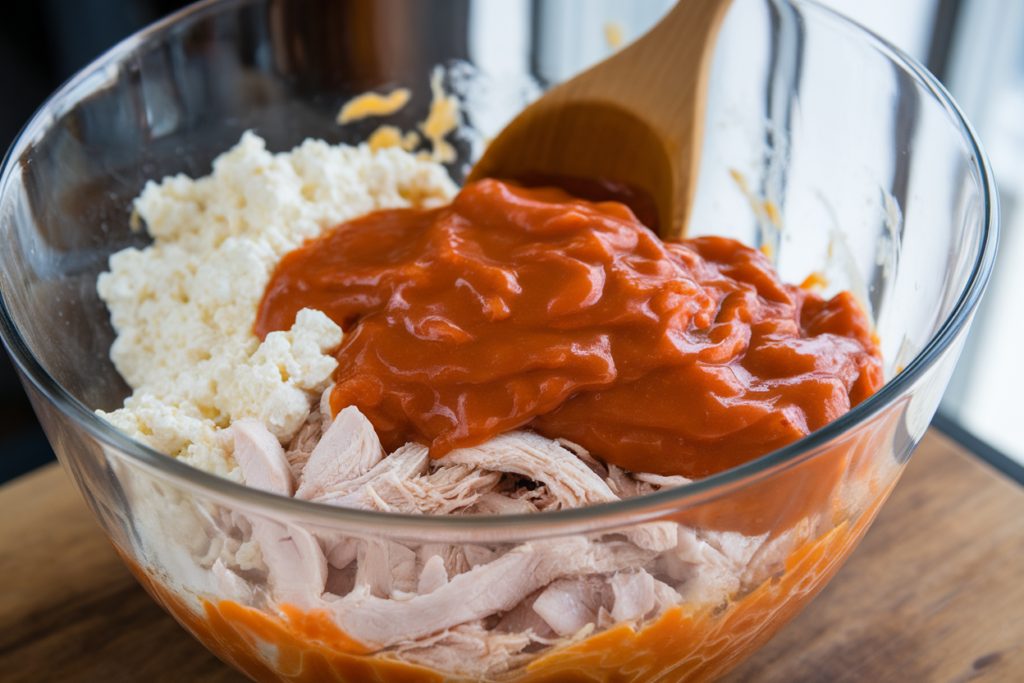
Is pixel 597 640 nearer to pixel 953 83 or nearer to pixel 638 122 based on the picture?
pixel 638 122

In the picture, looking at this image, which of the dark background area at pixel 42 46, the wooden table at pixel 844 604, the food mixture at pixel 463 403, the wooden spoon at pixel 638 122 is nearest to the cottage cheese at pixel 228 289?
the food mixture at pixel 463 403

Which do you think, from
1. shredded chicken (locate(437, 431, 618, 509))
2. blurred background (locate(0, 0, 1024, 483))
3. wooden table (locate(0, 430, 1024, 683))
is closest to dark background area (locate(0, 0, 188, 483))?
blurred background (locate(0, 0, 1024, 483))

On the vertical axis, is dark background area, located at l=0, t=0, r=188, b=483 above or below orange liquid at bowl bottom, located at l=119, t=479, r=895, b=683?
above

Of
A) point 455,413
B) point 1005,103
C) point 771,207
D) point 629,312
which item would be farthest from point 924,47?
point 455,413

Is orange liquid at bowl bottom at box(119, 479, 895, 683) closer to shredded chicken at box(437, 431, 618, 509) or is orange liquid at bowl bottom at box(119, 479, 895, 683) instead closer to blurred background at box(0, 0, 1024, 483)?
shredded chicken at box(437, 431, 618, 509)

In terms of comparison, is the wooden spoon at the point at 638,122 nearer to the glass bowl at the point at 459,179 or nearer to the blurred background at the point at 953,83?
the glass bowl at the point at 459,179

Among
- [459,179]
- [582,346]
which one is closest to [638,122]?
[459,179]
